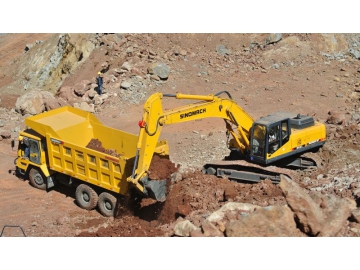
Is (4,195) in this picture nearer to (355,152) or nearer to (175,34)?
(355,152)

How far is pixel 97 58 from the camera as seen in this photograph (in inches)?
1133

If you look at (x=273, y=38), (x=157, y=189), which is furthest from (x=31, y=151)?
(x=273, y=38)

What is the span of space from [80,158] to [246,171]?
191 inches

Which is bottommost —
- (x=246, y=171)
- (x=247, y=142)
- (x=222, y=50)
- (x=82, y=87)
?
(x=246, y=171)

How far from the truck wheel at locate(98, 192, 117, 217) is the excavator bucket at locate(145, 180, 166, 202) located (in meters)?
1.56

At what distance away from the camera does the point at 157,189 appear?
47.4 ft

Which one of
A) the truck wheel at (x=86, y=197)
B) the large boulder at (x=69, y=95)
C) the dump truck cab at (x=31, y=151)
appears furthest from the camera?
the large boulder at (x=69, y=95)

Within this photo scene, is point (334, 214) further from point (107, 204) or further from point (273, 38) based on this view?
point (273, 38)

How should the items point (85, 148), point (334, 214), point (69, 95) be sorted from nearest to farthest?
point (334, 214) → point (85, 148) → point (69, 95)

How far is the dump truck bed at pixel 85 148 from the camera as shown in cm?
1516

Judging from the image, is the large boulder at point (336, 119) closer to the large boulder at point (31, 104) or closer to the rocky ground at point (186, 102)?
the rocky ground at point (186, 102)

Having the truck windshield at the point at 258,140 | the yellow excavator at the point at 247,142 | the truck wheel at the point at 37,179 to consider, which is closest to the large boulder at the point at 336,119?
the yellow excavator at the point at 247,142

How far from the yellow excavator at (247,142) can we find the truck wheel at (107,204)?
1669 millimetres

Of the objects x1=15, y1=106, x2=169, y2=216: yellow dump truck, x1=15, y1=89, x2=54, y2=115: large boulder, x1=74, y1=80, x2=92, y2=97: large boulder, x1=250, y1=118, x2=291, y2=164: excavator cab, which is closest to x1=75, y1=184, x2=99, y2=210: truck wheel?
x1=15, y1=106, x2=169, y2=216: yellow dump truck
